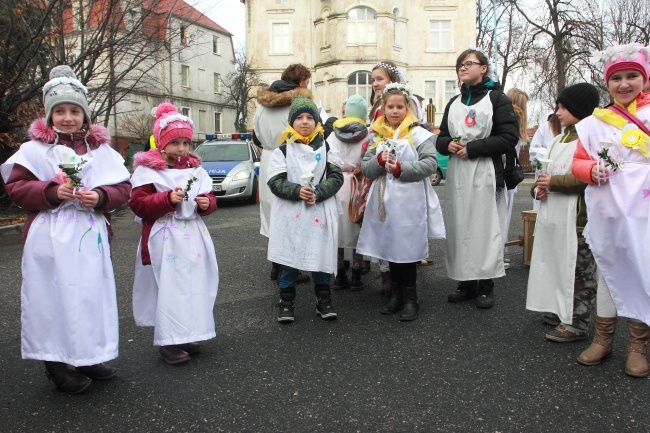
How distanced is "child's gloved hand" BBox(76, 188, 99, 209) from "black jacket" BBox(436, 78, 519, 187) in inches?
115

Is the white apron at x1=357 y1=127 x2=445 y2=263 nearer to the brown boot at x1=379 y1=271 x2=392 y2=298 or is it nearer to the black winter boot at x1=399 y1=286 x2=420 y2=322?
the black winter boot at x1=399 y1=286 x2=420 y2=322

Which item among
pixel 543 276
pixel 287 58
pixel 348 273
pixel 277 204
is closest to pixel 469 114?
pixel 543 276

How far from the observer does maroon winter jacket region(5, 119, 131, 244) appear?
322 centimetres

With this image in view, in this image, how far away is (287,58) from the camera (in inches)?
1548

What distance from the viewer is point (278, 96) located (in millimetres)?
5680

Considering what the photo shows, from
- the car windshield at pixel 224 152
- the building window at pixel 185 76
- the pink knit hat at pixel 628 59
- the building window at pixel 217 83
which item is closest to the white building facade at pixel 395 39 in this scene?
the building window at pixel 185 76

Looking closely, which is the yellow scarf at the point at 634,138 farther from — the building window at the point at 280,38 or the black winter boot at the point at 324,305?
the building window at the point at 280,38

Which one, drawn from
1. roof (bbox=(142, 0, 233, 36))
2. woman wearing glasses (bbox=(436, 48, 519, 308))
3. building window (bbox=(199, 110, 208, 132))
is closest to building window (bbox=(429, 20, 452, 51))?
building window (bbox=(199, 110, 208, 132))

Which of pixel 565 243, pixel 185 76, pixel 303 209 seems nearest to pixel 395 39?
pixel 185 76

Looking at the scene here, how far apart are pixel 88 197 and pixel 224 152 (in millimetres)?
11589

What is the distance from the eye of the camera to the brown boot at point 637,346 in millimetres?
3463

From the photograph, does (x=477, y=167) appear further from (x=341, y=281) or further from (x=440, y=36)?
(x=440, y=36)

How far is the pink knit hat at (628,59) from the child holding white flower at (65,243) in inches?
121

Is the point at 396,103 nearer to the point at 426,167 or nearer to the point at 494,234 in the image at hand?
the point at 426,167
